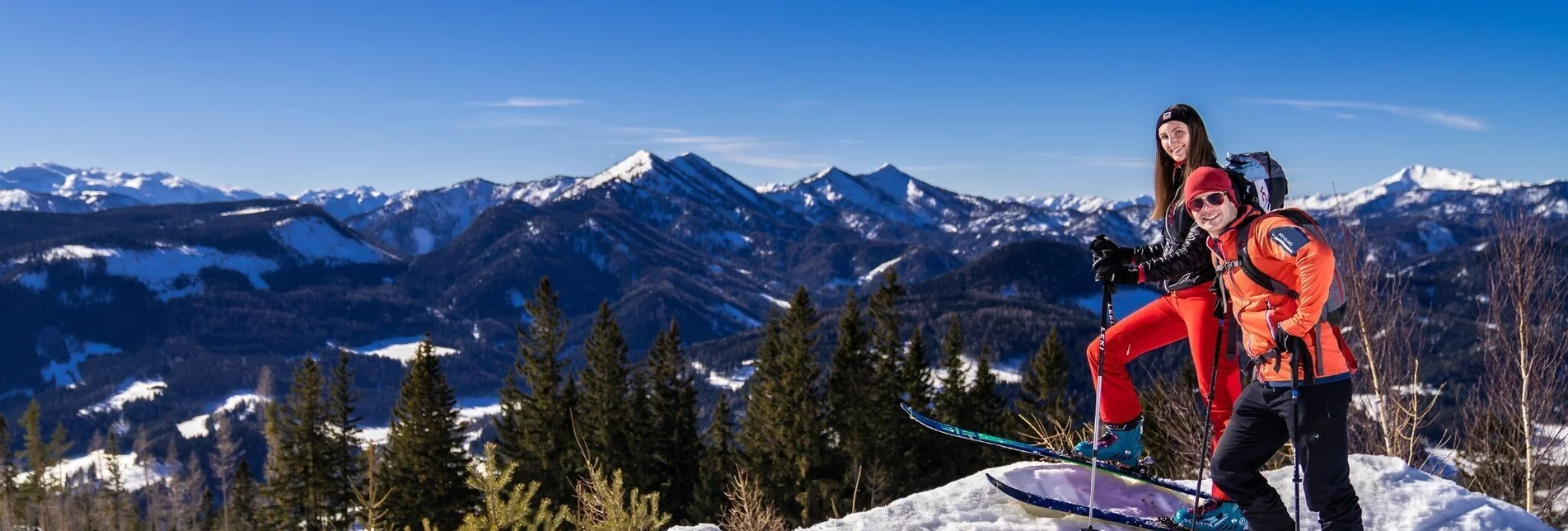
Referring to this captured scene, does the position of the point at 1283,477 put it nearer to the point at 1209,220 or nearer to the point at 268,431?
the point at 1209,220

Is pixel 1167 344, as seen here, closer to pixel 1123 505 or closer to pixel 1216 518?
pixel 1216 518

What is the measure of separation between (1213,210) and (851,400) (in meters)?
27.9

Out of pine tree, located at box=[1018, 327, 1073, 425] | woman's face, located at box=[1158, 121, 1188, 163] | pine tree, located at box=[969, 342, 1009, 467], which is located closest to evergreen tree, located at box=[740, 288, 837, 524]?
pine tree, located at box=[969, 342, 1009, 467]

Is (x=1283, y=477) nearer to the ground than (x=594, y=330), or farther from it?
farther from it

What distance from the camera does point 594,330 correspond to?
33.0 m

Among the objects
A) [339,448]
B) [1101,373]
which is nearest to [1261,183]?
[1101,373]

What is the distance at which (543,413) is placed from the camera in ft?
101

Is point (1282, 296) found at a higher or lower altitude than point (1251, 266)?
lower

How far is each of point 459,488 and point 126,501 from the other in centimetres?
4204

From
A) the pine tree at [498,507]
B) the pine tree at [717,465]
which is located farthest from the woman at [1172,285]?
the pine tree at [717,465]

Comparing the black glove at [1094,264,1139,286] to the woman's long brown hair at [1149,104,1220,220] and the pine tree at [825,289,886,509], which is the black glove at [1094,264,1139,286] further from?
the pine tree at [825,289,886,509]

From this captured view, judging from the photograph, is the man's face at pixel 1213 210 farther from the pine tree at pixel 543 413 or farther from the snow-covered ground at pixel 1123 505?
the pine tree at pixel 543 413

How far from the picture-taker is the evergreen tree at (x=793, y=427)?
30.9m

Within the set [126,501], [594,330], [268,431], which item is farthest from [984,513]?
[126,501]
